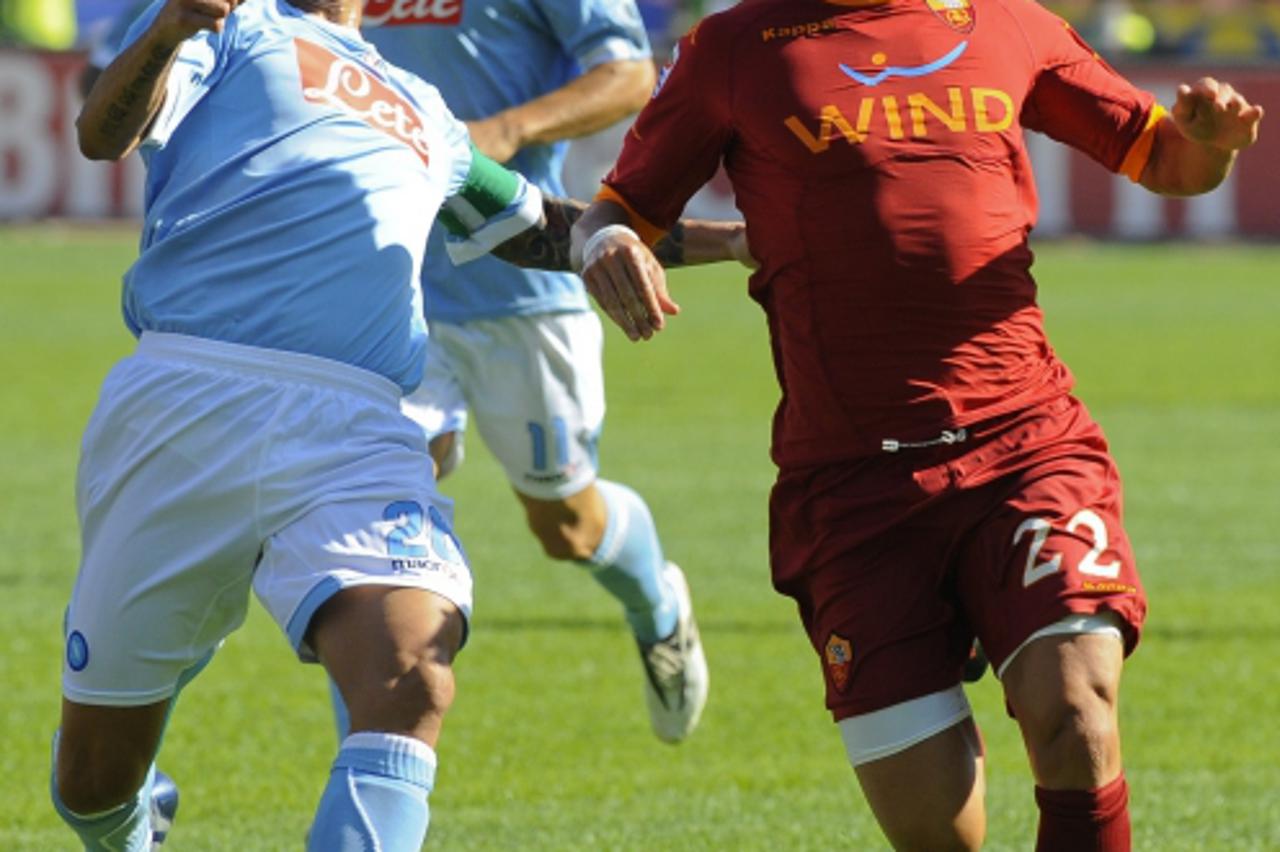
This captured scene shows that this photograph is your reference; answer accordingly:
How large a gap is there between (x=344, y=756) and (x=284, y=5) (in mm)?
1634

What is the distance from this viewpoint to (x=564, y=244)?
557cm

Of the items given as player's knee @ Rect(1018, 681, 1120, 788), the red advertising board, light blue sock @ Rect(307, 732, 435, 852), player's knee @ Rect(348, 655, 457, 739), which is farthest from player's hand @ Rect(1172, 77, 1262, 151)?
the red advertising board

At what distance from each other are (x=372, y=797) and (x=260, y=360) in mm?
892

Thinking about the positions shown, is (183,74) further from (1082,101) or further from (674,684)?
(674,684)

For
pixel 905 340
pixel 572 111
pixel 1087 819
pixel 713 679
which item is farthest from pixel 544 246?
pixel 713 679

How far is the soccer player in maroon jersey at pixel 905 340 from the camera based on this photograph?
494 cm

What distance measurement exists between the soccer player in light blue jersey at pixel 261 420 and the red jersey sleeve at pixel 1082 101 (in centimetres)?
136

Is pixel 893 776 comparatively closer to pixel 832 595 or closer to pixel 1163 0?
pixel 832 595

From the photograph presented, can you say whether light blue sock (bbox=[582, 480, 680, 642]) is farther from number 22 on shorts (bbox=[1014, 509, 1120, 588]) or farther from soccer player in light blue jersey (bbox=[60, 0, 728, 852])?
number 22 on shorts (bbox=[1014, 509, 1120, 588])

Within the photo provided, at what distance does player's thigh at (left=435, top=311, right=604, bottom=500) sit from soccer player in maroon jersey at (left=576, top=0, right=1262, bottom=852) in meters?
2.38

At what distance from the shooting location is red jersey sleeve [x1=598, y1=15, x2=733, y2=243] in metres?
5.09

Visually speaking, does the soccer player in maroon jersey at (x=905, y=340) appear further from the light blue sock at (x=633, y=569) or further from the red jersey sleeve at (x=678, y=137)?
the light blue sock at (x=633, y=569)

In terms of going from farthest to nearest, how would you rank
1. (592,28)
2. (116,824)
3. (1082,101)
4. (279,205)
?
1. (592,28)
2. (1082,101)
3. (116,824)
4. (279,205)

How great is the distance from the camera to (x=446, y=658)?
4.54 m
